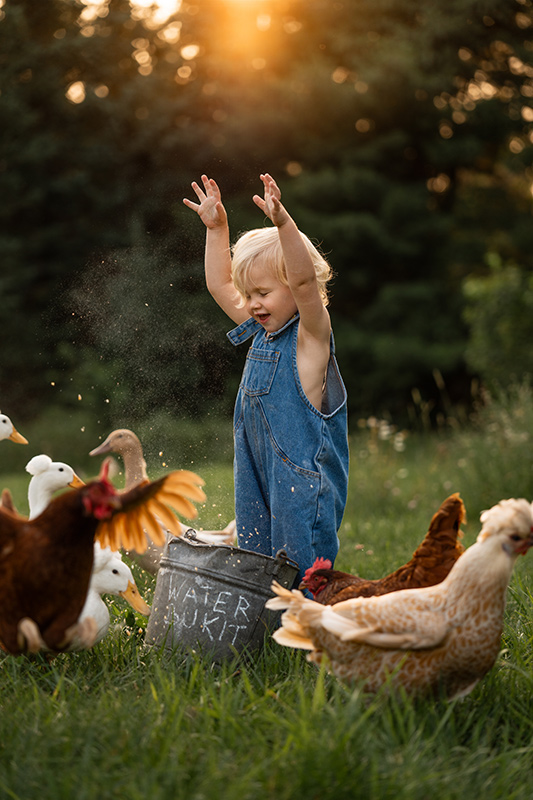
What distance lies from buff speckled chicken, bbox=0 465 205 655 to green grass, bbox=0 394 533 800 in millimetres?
192

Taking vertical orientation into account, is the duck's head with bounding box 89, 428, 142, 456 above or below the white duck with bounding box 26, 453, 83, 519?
below

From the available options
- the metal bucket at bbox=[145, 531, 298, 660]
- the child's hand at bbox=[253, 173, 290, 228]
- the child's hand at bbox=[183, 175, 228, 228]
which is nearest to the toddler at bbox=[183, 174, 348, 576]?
the child's hand at bbox=[253, 173, 290, 228]

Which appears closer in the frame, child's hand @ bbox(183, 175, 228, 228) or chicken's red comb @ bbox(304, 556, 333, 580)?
chicken's red comb @ bbox(304, 556, 333, 580)

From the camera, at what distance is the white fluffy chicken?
2.11 m

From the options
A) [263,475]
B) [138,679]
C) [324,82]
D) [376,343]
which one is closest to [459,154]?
[324,82]

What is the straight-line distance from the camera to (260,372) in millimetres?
3105

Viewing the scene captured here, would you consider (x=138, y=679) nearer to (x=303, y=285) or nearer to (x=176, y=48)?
(x=303, y=285)

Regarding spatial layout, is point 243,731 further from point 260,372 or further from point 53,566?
point 260,372

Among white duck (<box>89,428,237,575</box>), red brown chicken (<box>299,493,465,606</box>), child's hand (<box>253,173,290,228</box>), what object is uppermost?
child's hand (<box>253,173,290,228</box>)

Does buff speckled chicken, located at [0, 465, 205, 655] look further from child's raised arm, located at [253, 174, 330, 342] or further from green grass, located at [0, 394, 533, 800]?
child's raised arm, located at [253, 174, 330, 342]

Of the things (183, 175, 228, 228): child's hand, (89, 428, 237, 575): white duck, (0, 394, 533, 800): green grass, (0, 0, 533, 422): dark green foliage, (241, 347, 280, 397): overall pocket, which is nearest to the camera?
(0, 394, 533, 800): green grass

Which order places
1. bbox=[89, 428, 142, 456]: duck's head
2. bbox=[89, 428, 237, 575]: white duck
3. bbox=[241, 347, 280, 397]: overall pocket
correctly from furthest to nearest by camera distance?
bbox=[89, 428, 142, 456]: duck's head → bbox=[89, 428, 237, 575]: white duck → bbox=[241, 347, 280, 397]: overall pocket

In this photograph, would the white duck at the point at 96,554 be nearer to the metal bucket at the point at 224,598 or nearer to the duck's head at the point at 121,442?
the metal bucket at the point at 224,598

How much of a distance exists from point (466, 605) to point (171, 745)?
855mm
